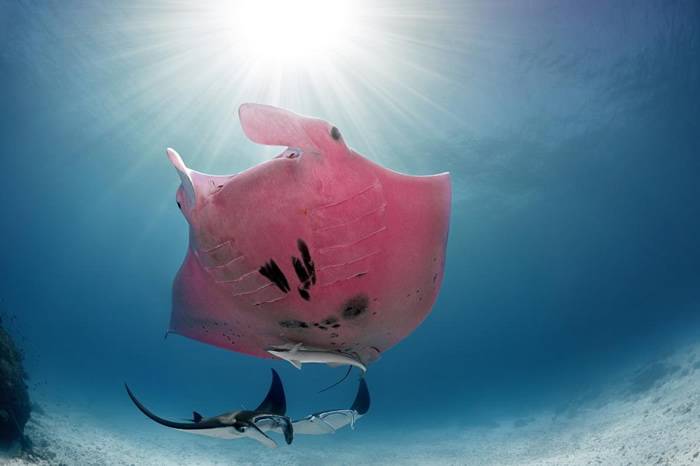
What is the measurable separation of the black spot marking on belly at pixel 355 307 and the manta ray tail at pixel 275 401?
8.46 ft

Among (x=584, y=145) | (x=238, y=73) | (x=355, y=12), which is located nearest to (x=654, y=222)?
(x=584, y=145)

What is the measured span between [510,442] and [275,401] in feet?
52.0

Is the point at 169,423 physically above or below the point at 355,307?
below

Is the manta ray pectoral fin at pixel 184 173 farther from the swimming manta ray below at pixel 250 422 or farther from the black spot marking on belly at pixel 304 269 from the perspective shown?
the swimming manta ray below at pixel 250 422

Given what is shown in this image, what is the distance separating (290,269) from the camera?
1.68 metres

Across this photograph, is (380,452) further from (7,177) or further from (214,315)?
(7,177)

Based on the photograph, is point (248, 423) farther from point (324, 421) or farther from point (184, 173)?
point (184, 173)

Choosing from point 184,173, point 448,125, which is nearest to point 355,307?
point 184,173

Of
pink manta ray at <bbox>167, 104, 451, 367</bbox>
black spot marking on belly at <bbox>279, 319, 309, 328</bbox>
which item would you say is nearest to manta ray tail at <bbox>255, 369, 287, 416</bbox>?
pink manta ray at <bbox>167, 104, 451, 367</bbox>

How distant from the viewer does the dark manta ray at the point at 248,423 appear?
2.90 meters

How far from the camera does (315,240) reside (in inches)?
62.2

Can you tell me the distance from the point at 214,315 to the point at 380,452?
57.1 ft

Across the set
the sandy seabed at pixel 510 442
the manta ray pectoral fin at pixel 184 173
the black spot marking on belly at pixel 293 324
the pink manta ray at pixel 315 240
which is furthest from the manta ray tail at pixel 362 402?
the sandy seabed at pixel 510 442

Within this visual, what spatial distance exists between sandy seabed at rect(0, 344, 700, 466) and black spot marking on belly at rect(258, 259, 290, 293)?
8077 mm
